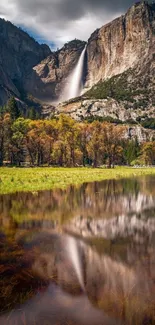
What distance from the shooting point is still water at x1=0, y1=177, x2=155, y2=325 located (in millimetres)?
5934

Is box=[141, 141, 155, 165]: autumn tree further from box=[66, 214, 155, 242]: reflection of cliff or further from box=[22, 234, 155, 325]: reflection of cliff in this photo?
box=[22, 234, 155, 325]: reflection of cliff

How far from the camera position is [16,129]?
282 ft

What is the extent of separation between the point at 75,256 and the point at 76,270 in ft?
4.39

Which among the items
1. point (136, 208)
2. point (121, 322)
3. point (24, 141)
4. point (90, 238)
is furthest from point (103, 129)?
point (121, 322)

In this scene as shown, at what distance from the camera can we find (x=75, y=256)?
957 cm

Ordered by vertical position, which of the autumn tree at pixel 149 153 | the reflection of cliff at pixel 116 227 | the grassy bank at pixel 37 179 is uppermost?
the autumn tree at pixel 149 153

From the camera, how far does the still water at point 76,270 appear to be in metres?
5.93

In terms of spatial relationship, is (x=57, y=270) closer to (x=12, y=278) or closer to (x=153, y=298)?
(x=12, y=278)

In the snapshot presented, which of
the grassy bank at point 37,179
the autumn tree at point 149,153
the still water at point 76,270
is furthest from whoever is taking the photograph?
the autumn tree at point 149,153

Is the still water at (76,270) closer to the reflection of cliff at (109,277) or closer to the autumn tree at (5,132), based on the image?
the reflection of cliff at (109,277)

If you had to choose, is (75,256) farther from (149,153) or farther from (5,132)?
(149,153)

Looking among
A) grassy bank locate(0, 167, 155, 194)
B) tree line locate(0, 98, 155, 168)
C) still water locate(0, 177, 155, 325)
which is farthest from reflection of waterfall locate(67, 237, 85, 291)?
tree line locate(0, 98, 155, 168)

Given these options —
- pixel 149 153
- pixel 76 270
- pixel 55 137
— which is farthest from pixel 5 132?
pixel 149 153

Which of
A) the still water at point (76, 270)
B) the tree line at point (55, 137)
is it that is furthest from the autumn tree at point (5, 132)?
the still water at point (76, 270)
